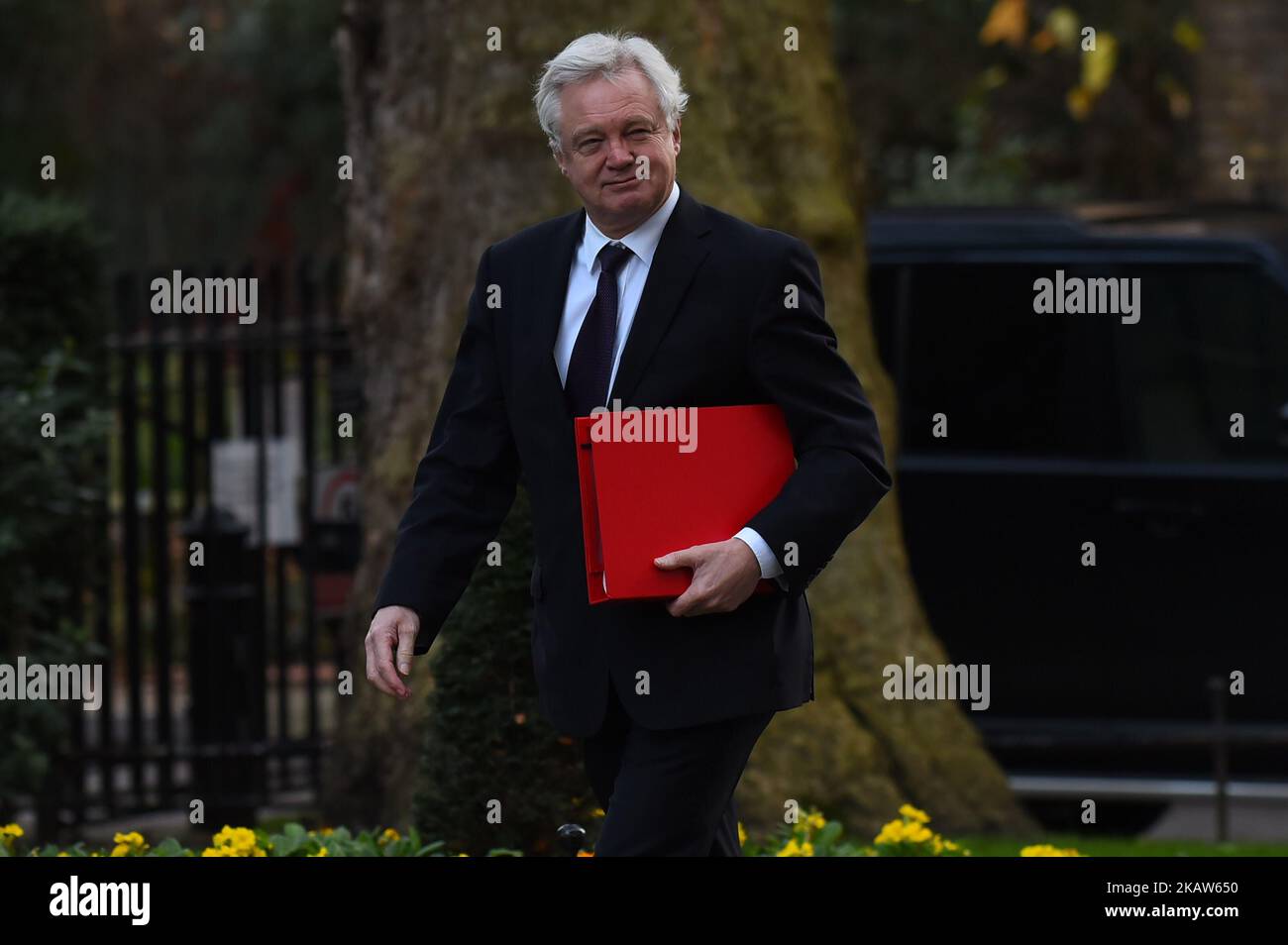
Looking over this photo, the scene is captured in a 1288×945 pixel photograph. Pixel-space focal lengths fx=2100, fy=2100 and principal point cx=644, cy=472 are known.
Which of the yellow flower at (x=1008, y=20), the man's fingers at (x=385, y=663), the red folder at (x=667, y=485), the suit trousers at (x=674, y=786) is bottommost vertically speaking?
the suit trousers at (x=674, y=786)

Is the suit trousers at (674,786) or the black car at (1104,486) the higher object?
the black car at (1104,486)

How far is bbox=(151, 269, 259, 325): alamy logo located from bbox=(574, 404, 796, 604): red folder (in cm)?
459

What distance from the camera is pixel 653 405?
149 inches

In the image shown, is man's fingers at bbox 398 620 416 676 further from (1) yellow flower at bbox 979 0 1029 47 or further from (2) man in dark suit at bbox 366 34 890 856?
(1) yellow flower at bbox 979 0 1029 47

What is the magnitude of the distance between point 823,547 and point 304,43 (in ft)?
75.9

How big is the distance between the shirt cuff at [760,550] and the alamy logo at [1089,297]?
4961 millimetres

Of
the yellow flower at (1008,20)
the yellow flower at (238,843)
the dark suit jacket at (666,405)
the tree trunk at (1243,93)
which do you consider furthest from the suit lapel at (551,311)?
the yellow flower at (1008,20)

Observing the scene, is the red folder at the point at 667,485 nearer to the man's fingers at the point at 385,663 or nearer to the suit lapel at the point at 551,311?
the suit lapel at the point at 551,311

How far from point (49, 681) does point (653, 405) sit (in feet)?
15.3

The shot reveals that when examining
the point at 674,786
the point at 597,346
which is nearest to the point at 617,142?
the point at 597,346
